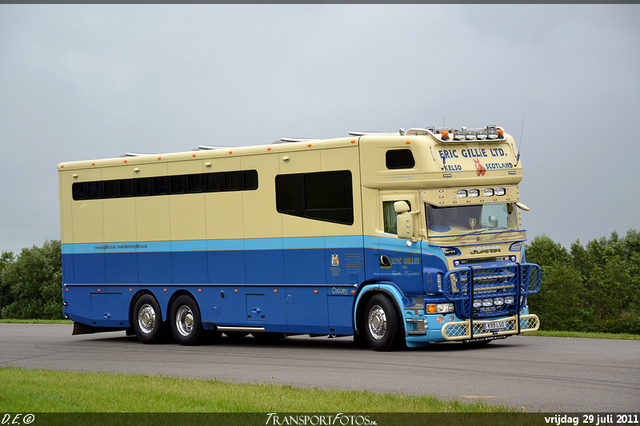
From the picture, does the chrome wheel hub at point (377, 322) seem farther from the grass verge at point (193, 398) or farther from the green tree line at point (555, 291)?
the green tree line at point (555, 291)

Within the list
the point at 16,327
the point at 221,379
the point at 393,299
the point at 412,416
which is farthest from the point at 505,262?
the point at 16,327

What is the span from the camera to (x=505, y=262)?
55.2ft

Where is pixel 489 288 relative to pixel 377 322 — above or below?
above

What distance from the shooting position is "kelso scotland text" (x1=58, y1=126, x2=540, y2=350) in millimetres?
16219

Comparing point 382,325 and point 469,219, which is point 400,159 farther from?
point 382,325

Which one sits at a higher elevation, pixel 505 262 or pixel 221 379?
pixel 505 262

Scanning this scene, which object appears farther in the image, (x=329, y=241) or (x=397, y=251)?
(x=329, y=241)

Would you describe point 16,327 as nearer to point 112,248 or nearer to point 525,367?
point 112,248

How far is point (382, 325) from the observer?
54.2 ft

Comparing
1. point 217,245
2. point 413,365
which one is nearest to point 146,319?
point 217,245

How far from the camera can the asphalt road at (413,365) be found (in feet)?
36.4

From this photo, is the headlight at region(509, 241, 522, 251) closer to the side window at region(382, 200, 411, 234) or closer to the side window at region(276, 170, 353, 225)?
the side window at region(382, 200, 411, 234)

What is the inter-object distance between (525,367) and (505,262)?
3.50 metres

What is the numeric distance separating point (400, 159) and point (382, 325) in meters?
3.23
